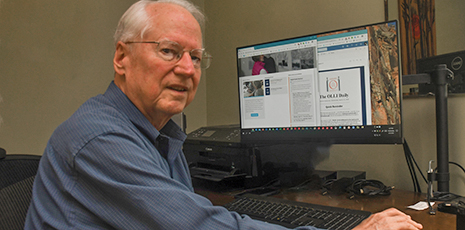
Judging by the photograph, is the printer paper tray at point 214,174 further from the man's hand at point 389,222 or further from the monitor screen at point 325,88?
the man's hand at point 389,222

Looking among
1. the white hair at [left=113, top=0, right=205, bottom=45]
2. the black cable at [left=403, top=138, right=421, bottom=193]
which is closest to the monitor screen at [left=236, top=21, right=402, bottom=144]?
the black cable at [left=403, top=138, right=421, bottom=193]

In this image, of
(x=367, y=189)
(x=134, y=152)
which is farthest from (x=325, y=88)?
(x=134, y=152)

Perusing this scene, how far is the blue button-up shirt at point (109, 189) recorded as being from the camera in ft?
1.90

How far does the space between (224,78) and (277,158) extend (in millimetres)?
1035

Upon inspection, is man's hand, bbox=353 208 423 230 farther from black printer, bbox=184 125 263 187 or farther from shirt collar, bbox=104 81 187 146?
black printer, bbox=184 125 263 187

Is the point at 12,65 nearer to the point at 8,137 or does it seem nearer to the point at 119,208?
the point at 8,137

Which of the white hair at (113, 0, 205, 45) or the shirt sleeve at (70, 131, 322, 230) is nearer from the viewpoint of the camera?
the shirt sleeve at (70, 131, 322, 230)

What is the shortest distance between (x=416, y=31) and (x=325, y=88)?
1.88 ft

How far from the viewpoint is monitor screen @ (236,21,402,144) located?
3.74 feet

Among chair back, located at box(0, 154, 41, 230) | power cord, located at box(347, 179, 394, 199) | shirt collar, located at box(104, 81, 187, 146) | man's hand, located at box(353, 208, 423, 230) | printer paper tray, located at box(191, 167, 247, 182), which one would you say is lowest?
power cord, located at box(347, 179, 394, 199)

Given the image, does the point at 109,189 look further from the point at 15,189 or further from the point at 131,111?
the point at 15,189

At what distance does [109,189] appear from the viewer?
1.90ft

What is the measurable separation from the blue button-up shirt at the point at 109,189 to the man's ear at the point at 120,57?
0.18 metres

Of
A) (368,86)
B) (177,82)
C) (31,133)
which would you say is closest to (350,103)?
(368,86)
